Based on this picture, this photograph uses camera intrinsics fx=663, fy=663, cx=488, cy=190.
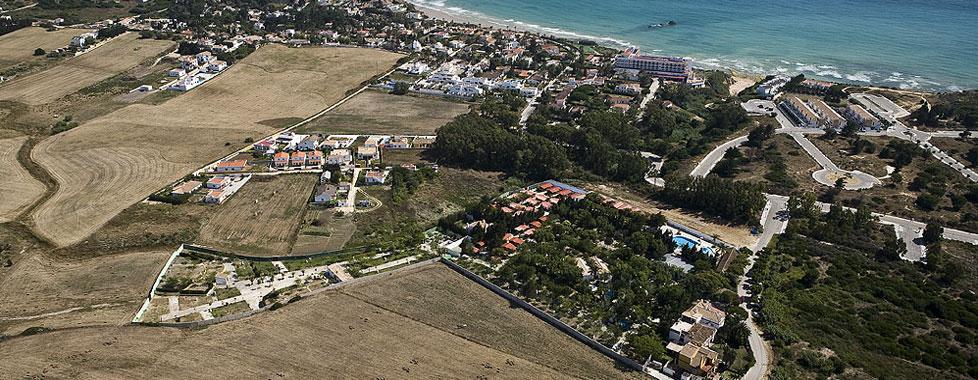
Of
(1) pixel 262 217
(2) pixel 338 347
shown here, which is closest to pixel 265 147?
(1) pixel 262 217

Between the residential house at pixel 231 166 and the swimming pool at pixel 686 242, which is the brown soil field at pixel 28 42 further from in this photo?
the swimming pool at pixel 686 242

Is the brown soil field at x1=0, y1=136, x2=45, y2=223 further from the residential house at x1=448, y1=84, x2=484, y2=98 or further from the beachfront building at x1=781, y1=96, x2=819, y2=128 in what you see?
the beachfront building at x1=781, y1=96, x2=819, y2=128

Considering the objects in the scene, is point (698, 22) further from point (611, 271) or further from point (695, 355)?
point (695, 355)

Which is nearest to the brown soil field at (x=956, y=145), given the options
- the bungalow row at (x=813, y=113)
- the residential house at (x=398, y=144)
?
the bungalow row at (x=813, y=113)

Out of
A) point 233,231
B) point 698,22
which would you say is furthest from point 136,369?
point 698,22

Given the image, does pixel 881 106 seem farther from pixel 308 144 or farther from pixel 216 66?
pixel 216 66

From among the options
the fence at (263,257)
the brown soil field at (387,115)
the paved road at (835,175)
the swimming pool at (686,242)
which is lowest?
the fence at (263,257)

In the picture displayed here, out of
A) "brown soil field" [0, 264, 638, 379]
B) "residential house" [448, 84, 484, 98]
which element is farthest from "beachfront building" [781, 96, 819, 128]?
"brown soil field" [0, 264, 638, 379]
